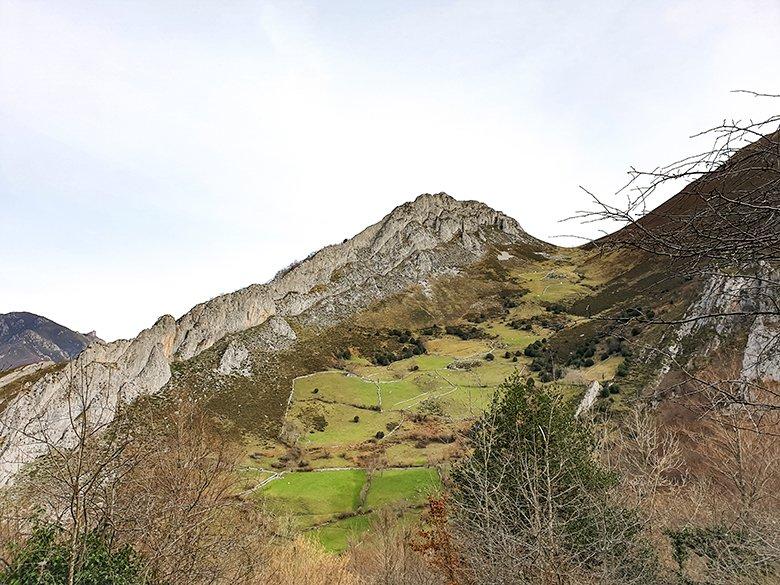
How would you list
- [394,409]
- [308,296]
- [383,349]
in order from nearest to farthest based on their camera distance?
1. [394,409]
2. [383,349]
3. [308,296]

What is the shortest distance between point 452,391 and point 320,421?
14.6 m

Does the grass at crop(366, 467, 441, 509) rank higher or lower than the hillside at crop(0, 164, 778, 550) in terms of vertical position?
lower

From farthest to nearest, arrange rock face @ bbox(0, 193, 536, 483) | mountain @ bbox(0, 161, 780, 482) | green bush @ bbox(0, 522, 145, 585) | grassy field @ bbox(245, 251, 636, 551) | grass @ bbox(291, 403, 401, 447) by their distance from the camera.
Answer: grass @ bbox(291, 403, 401, 447) < rock face @ bbox(0, 193, 536, 483) < mountain @ bbox(0, 161, 780, 482) < grassy field @ bbox(245, 251, 636, 551) < green bush @ bbox(0, 522, 145, 585)

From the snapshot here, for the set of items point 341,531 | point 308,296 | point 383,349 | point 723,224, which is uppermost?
point 308,296

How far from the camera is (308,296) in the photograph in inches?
3290

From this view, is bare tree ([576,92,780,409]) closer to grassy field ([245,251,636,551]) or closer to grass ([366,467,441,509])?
grassy field ([245,251,636,551])

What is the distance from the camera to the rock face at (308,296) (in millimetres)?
38312

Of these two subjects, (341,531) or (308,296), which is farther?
(308,296)

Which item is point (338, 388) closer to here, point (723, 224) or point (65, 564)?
point (65, 564)

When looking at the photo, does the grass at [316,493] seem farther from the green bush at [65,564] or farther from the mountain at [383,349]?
the green bush at [65,564]

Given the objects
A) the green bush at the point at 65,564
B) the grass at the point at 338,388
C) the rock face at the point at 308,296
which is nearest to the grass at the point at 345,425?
the grass at the point at 338,388

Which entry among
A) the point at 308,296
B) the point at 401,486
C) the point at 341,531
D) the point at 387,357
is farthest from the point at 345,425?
the point at 308,296

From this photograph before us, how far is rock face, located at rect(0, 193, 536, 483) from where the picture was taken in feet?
126

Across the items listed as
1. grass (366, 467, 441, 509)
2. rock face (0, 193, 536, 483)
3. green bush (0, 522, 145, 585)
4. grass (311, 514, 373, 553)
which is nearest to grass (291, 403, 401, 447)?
grass (366, 467, 441, 509)
